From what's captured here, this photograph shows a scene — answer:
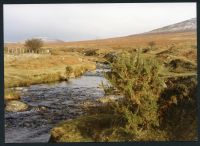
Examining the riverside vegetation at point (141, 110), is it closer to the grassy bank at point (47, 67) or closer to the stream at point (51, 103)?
the stream at point (51, 103)

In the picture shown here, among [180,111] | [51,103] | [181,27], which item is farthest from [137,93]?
[51,103]

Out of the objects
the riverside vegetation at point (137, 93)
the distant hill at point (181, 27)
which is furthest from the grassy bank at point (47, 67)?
the distant hill at point (181, 27)

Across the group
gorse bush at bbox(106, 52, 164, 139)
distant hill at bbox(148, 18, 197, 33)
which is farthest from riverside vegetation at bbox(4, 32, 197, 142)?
distant hill at bbox(148, 18, 197, 33)

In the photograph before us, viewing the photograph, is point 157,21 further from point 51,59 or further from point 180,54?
point 51,59

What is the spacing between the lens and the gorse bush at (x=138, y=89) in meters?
10.4

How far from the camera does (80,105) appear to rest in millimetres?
10773

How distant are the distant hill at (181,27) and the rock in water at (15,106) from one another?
3.86m

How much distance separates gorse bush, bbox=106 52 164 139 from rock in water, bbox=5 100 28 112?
90.0 inches

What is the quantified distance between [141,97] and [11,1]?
13.2 ft

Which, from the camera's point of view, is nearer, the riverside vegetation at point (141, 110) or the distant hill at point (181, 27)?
the riverside vegetation at point (141, 110)

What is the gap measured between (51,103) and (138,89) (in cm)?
227

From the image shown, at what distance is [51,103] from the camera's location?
35.5 feet

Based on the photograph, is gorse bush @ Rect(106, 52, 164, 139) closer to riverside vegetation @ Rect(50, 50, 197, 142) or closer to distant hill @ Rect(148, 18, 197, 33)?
riverside vegetation @ Rect(50, 50, 197, 142)

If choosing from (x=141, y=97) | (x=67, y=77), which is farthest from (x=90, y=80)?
(x=141, y=97)
